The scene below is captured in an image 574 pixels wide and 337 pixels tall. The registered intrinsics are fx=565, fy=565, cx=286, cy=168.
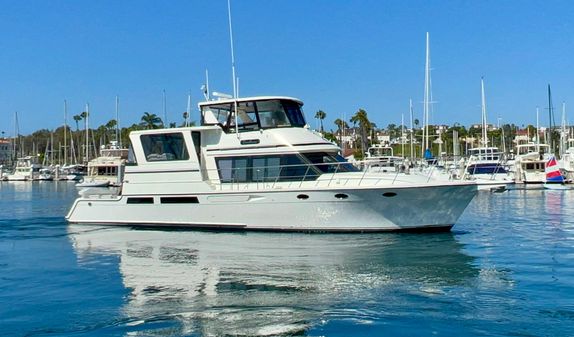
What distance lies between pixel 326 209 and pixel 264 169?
2.47 meters

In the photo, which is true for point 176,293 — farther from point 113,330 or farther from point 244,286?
point 113,330

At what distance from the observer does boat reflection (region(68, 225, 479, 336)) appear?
839cm

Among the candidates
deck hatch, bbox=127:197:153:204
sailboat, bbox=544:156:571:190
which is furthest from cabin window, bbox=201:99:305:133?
sailboat, bbox=544:156:571:190

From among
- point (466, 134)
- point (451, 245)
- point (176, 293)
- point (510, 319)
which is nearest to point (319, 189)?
point (451, 245)

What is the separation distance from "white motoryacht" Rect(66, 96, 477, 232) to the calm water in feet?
2.05

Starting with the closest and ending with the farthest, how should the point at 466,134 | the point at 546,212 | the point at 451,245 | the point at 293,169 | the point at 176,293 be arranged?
the point at 176,293 → the point at 451,245 → the point at 293,169 → the point at 546,212 → the point at 466,134

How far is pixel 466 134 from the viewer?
119 m

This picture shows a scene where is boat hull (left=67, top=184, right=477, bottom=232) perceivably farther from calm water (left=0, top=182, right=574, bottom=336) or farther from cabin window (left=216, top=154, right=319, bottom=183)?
cabin window (left=216, top=154, right=319, bottom=183)

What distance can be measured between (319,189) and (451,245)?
13.0ft

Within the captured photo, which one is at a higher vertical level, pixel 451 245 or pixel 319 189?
pixel 319 189

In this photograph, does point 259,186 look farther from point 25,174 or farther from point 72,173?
point 25,174

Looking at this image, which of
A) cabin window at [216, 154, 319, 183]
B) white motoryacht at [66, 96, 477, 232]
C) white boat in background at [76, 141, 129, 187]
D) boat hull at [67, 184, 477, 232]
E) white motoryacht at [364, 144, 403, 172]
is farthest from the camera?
white boat in background at [76, 141, 129, 187]

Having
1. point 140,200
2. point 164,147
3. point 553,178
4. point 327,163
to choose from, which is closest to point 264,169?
point 327,163

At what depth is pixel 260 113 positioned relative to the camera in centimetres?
1850
